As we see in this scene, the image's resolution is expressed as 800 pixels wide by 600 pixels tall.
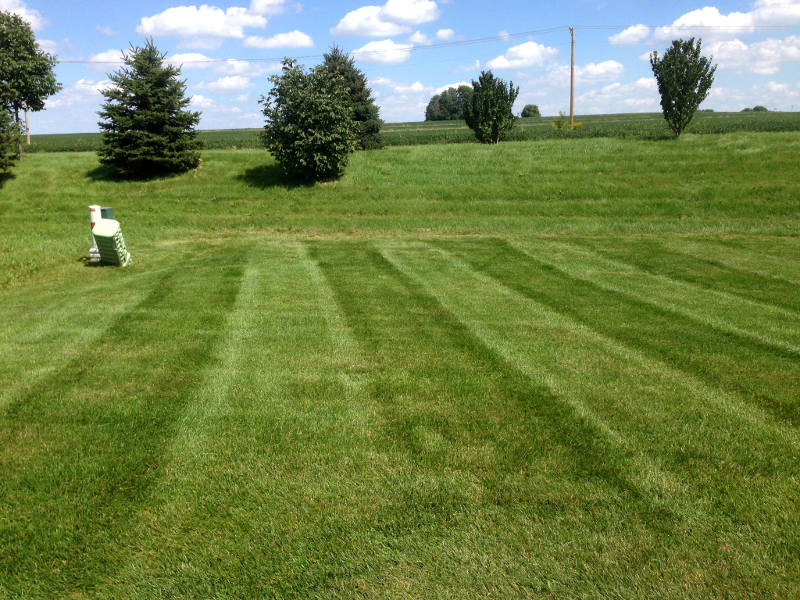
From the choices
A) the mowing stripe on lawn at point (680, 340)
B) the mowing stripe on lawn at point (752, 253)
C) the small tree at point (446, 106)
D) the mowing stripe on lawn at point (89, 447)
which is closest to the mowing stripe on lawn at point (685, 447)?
the mowing stripe on lawn at point (680, 340)

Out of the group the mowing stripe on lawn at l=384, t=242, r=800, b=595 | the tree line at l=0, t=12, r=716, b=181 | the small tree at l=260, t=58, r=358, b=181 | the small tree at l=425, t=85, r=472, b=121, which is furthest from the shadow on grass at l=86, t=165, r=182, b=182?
the small tree at l=425, t=85, r=472, b=121

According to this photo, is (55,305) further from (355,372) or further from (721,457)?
(721,457)

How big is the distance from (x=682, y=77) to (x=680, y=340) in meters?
31.2

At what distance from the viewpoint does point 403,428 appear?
4.92 m

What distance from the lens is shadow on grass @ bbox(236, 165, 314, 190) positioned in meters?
26.9

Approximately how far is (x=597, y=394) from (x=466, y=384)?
4.47ft

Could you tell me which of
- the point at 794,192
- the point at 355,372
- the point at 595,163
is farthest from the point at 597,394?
the point at 595,163

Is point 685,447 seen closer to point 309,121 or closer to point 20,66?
point 309,121

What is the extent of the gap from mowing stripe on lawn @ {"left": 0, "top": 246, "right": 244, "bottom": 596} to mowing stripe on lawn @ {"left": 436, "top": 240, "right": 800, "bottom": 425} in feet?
18.6

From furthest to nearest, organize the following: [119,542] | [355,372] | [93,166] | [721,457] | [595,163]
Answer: [93,166] → [595,163] → [355,372] → [721,457] → [119,542]

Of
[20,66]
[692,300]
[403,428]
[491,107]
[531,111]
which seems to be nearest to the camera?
[403,428]

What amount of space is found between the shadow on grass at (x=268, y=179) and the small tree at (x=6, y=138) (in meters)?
11.0

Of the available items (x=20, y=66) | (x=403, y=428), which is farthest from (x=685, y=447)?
(x=20, y=66)

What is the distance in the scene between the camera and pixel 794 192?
21594 millimetres
